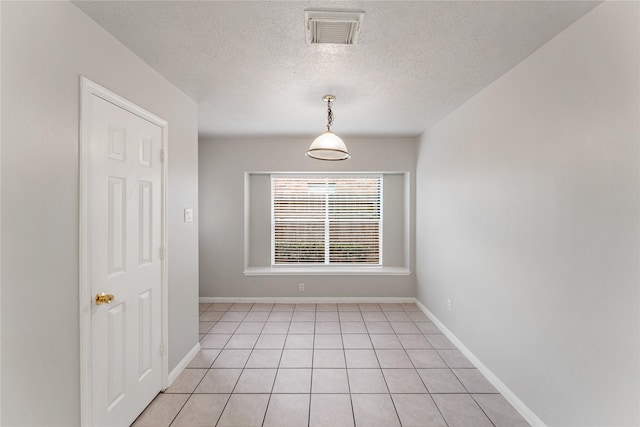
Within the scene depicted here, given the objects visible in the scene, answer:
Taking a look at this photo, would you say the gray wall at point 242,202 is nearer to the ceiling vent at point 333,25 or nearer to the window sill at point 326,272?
the window sill at point 326,272

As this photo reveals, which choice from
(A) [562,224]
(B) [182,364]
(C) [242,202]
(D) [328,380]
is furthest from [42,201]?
(C) [242,202]

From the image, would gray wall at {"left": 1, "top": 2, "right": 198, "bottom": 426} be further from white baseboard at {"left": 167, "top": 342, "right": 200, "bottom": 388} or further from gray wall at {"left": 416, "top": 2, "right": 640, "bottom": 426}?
gray wall at {"left": 416, "top": 2, "right": 640, "bottom": 426}

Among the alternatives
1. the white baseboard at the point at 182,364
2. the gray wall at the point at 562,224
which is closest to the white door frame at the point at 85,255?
the white baseboard at the point at 182,364

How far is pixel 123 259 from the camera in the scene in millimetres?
1931

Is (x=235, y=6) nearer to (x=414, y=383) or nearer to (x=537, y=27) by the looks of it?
(x=537, y=27)

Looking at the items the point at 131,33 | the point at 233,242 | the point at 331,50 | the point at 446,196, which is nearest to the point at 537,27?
the point at 331,50

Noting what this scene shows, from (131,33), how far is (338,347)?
311cm

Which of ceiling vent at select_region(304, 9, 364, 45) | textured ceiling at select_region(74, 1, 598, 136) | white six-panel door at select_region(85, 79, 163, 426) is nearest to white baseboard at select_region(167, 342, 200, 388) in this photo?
white six-panel door at select_region(85, 79, 163, 426)

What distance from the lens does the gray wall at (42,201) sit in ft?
4.06

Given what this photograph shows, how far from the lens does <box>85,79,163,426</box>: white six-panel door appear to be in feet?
5.59

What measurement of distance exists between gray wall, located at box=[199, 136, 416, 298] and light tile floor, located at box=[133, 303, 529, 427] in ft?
2.46

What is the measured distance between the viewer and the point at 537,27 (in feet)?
5.73

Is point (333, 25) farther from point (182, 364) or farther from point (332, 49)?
point (182, 364)

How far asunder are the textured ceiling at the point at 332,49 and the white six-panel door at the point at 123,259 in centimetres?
51
